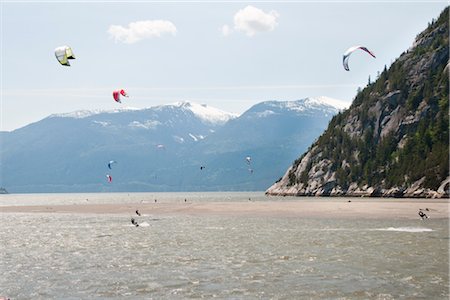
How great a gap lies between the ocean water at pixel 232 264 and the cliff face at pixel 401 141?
4100 inches

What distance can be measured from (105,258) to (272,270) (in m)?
11.9

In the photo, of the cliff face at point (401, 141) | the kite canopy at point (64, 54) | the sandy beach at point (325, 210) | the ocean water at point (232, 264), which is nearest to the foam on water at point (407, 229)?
the ocean water at point (232, 264)

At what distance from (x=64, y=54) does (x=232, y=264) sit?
32041mm

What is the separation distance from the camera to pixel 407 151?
534 feet

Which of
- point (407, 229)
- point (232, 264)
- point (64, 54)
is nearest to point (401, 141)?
point (407, 229)

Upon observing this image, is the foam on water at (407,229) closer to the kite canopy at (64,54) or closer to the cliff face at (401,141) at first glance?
the kite canopy at (64,54)

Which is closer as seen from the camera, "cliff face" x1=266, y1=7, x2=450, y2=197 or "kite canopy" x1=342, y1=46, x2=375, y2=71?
"kite canopy" x1=342, y1=46, x2=375, y2=71

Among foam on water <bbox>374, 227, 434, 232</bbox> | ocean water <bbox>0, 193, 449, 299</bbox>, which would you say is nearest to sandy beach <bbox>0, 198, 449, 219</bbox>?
foam on water <bbox>374, 227, 434, 232</bbox>

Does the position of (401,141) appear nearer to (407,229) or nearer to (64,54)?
(407,229)

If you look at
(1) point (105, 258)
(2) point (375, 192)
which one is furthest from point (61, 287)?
(2) point (375, 192)

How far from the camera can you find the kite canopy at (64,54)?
52781mm

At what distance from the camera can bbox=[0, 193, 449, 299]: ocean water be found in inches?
941

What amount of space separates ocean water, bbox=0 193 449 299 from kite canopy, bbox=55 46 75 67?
17.1m

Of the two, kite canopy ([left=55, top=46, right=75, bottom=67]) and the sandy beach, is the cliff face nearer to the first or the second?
the sandy beach
